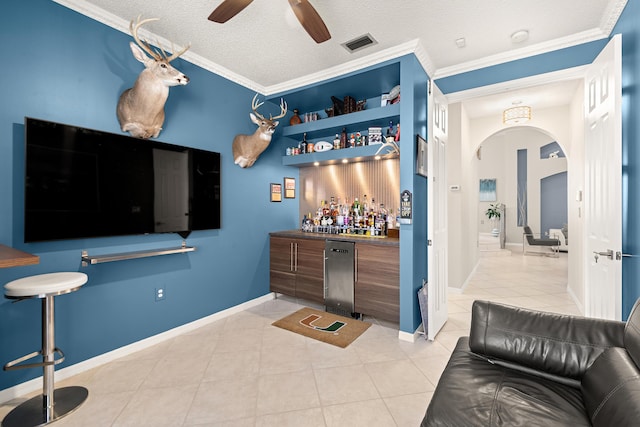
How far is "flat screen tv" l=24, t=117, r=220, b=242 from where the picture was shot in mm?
2059

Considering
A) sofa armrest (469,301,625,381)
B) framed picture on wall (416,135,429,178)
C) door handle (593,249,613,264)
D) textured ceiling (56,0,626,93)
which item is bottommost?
sofa armrest (469,301,625,381)

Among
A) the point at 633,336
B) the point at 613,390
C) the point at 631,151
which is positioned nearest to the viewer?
the point at 613,390

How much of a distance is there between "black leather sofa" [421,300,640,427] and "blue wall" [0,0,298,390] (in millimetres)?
2594

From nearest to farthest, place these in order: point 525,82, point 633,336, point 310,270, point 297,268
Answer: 1. point 633,336
2. point 525,82
3. point 310,270
4. point 297,268

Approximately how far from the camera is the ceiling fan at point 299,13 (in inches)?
Result: 74.6

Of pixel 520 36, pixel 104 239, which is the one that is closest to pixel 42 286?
pixel 104 239

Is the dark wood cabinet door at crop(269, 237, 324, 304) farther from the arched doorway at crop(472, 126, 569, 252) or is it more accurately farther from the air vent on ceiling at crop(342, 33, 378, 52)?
the arched doorway at crop(472, 126, 569, 252)

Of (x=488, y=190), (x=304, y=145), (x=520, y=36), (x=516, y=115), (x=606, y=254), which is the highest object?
(x=520, y=36)

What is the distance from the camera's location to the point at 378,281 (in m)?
3.15

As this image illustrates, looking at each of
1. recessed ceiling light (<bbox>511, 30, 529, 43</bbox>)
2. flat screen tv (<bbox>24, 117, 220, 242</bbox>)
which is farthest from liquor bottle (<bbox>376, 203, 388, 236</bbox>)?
recessed ceiling light (<bbox>511, 30, 529, 43</bbox>)

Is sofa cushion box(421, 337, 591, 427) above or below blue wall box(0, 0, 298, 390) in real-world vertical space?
below

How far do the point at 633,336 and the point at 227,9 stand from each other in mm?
2818

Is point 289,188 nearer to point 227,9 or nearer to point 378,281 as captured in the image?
point 378,281

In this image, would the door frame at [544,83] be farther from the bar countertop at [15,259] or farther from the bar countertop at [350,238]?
the bar countertop at [15,259]
